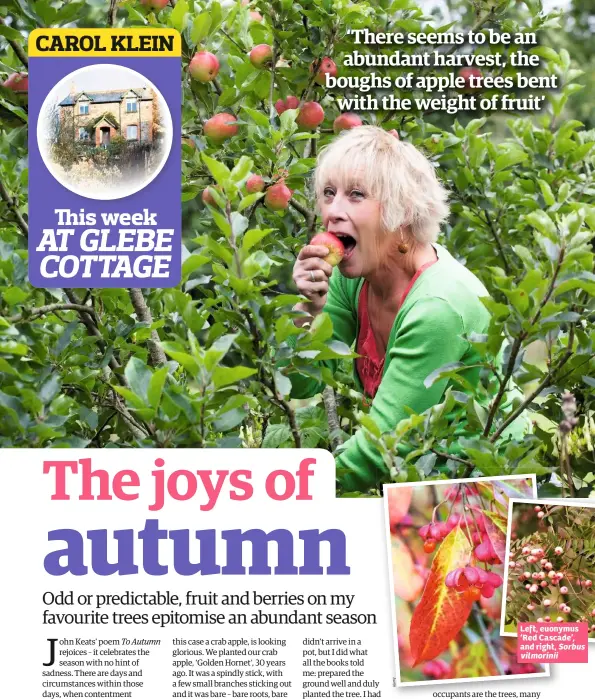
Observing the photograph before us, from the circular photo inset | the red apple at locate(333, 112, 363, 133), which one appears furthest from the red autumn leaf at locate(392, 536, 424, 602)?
the red apple at locate(333, 112, 363, 133)

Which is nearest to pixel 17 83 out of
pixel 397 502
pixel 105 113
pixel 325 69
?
pixel 105 113

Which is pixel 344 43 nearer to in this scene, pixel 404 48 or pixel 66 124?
pixel 404 48

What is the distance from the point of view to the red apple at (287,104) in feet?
4.94

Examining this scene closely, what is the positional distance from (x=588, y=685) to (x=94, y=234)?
2.79 feet

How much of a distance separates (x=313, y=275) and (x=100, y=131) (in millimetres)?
344

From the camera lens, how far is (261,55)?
150 cm

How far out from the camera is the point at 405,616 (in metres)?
1.19

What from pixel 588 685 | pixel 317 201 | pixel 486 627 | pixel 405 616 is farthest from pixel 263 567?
pixel 317 201

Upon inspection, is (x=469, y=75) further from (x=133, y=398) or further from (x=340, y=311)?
(x=133, y=398)

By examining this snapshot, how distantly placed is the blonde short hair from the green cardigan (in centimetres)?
10

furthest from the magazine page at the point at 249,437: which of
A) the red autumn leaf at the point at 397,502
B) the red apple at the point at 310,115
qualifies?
the red apple at the point at 310,115

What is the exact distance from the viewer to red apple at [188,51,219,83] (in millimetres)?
1400
